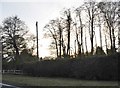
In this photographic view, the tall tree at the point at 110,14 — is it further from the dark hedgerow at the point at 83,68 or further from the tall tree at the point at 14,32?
the tall tree at the point at 14,32

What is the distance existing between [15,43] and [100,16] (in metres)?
33.5

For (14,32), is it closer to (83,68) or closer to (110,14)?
(110,14)

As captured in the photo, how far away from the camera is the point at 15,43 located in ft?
273

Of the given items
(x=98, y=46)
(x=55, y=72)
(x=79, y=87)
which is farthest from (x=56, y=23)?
(x=79, y=87)

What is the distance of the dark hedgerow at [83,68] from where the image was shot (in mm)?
31312

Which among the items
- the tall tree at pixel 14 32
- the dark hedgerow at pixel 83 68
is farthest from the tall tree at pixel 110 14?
the tall tree at pixel 14 32

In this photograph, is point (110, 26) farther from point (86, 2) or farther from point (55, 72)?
point (55, 72)

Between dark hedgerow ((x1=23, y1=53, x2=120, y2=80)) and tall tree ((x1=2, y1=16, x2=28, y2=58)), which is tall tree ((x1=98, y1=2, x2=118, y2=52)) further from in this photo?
tall tree ((x1=2, y1=16, x2=28, y2=58))

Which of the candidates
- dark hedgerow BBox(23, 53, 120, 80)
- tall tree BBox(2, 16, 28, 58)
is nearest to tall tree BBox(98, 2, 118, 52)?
dark hedgerow BBox(23, 53, 120, 80)

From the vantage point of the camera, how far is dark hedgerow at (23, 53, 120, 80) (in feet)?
103

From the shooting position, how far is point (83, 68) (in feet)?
118

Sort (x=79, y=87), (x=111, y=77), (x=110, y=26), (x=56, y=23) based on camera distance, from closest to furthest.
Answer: (x=79, y=87), (x=111, y=77), (x=110, y=26), (x=56, y=23)

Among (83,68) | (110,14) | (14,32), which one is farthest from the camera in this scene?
(14,32)

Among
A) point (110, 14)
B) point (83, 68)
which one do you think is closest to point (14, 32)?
point (110, 14)
